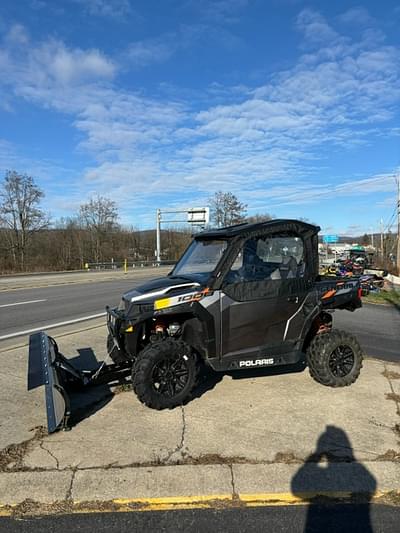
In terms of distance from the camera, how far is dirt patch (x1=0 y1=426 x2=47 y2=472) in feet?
11.4

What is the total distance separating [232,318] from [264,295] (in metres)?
0.46

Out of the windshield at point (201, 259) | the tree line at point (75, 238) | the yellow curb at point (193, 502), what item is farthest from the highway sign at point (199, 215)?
the yellow curb at point (193, 502)

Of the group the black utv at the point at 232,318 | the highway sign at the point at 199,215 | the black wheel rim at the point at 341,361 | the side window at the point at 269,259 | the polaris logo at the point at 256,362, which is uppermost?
the highway sign at the point at 199,215

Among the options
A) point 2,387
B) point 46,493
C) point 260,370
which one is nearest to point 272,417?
point 260,370

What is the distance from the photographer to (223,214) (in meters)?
51.6

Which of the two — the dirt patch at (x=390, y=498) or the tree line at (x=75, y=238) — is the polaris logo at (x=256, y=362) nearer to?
the dirt patch at (x=390, y=498)

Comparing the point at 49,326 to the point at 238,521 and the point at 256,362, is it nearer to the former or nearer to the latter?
the point at 256,362

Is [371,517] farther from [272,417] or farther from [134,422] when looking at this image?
[134,422]

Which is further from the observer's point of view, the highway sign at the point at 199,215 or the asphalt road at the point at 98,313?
the highway sign at the point at 199,215

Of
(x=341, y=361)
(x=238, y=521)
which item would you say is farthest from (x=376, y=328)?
(x=238, y=521)

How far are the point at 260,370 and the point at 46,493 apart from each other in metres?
3.48

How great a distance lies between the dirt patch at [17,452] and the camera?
3477 mm

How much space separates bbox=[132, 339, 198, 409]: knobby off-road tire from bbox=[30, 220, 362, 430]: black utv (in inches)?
0.4

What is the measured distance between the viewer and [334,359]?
525cm
